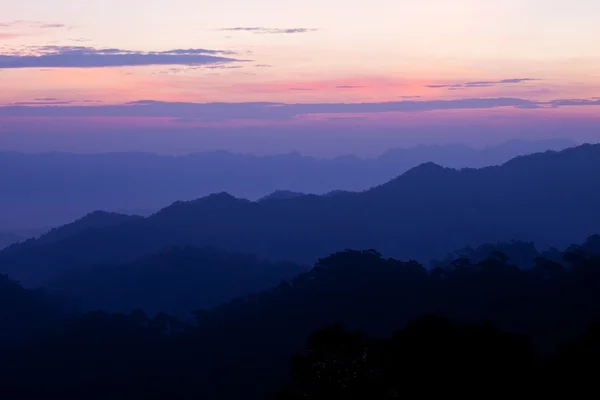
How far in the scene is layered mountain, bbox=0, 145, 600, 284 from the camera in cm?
16750

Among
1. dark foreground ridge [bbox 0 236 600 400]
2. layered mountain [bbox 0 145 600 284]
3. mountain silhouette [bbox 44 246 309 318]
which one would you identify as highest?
dark foreground ridge [bbox 0 236 600 400]

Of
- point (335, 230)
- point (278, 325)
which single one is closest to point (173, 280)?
point (278, 325)

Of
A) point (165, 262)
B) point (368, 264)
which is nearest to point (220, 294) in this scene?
point (165, 262)

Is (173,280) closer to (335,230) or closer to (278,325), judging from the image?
(278,325)

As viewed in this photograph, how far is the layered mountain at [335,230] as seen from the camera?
550 feet

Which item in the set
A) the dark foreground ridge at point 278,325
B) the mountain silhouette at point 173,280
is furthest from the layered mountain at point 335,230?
the dark foreground ridge at point 278,325

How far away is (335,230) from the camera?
18125 cm

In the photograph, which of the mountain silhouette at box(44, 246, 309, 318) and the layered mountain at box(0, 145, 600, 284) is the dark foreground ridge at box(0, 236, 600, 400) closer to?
the mountain silhouette at box(44, 246, 309, 318)

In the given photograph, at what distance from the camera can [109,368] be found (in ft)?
218

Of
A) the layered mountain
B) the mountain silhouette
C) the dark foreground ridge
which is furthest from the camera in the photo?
the layered mountain

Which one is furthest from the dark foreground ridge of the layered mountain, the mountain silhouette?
the layered mountain

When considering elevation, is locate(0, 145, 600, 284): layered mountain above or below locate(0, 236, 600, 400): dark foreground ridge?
below

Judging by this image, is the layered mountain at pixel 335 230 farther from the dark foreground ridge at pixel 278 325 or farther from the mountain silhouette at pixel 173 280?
the dark foreground ridge at pixel 278 325

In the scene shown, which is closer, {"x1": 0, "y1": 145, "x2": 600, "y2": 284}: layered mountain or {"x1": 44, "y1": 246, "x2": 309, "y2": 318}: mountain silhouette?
{"x1": 44, "y1": 246, "x2": 309, "y2": 318}: mountain silhouette
